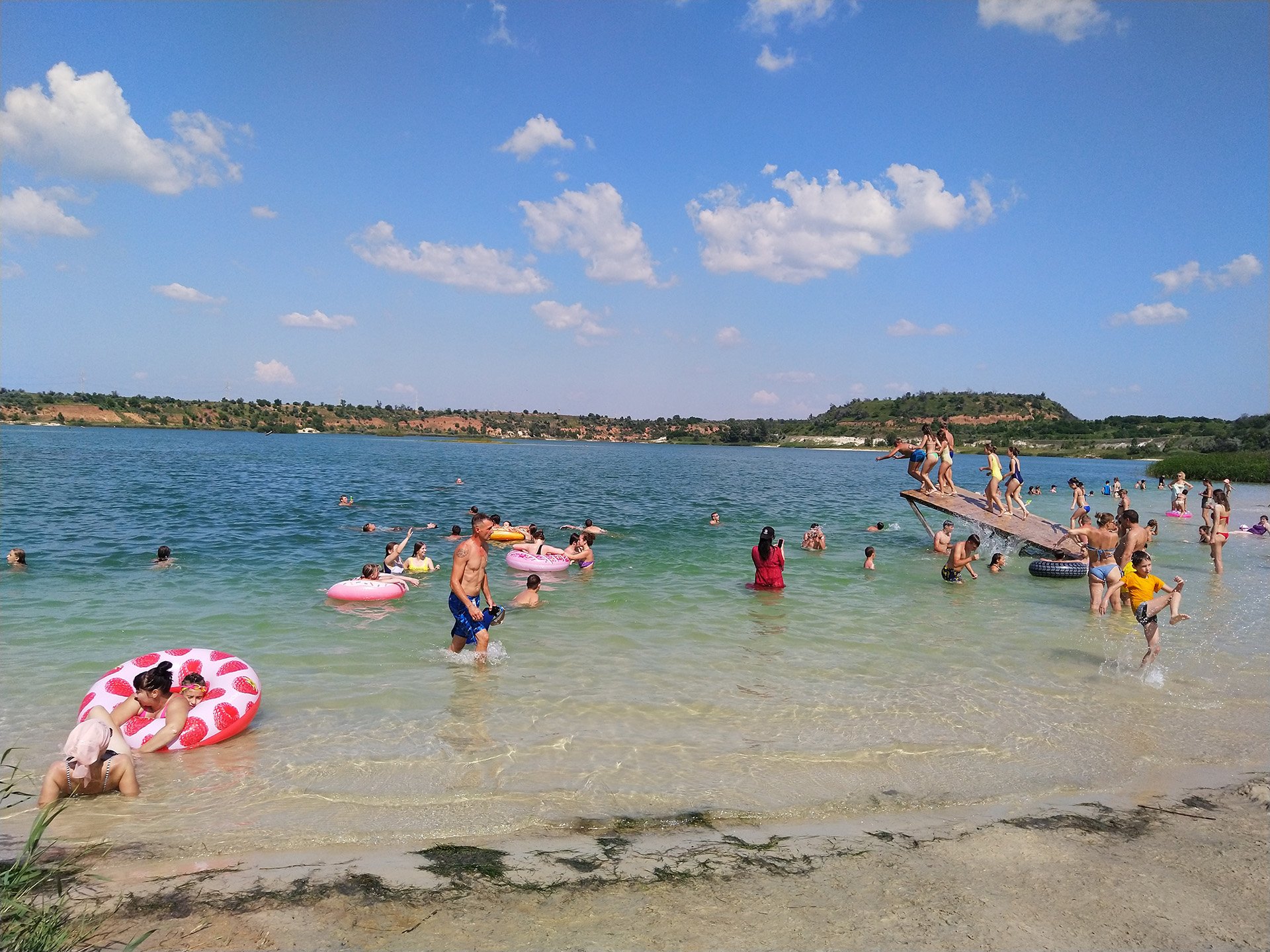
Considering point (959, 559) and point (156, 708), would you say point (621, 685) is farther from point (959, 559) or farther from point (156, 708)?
point (959, 559)

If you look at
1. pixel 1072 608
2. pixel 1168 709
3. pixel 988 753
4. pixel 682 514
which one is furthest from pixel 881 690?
pixel 682 514

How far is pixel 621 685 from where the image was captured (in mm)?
8609

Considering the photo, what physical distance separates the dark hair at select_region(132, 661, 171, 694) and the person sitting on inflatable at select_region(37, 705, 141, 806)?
81 cm

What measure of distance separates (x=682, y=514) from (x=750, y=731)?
20.2 meters

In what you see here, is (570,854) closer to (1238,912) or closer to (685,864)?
(685,864)

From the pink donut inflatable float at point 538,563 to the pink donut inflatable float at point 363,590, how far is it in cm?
317

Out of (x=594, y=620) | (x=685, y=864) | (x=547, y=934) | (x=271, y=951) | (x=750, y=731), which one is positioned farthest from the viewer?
(x=594, y=620)

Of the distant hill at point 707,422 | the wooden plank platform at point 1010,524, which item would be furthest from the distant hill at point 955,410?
the wooden plank platform at point 1010,524

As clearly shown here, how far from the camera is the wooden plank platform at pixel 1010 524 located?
1645 centimetres

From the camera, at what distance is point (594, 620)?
461 inches

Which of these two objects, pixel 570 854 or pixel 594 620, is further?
pixel 594 620

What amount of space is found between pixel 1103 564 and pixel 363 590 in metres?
12.4

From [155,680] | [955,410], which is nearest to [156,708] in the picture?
[155,680]

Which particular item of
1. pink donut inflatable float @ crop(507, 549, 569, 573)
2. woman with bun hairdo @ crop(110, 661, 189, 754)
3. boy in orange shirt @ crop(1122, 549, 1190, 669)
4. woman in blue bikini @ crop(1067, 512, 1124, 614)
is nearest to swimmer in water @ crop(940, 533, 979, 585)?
woman in blue bikini @ crop(1067, 512, 1124, 614)
